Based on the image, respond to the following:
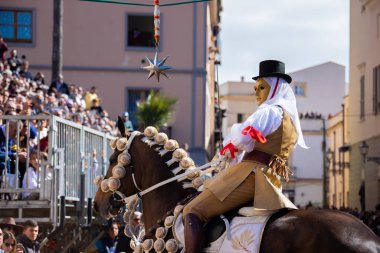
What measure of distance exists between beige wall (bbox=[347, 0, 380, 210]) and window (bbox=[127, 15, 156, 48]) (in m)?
8.50

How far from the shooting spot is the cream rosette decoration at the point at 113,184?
10367mm

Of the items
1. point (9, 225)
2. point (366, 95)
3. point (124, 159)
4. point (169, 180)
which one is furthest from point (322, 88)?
point (169, 180)

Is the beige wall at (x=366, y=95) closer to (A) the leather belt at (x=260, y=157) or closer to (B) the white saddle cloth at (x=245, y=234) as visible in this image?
(A) the leather belt at (x=260, y=157)

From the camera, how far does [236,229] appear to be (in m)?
9.18

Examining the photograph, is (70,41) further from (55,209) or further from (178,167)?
(178,167)

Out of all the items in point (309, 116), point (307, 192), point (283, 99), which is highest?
point (309, 116)

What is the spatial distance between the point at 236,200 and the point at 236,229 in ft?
1.05

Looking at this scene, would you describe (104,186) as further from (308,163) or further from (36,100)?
(308,163)

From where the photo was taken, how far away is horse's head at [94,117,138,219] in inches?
409

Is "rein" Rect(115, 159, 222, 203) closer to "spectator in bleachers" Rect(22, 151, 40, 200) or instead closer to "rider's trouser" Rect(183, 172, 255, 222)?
"rider's trouser" Rect(183, 172, 255, 222)

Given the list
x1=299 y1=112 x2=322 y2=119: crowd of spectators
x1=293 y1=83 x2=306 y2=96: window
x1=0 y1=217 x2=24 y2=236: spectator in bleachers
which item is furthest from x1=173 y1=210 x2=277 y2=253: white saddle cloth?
x1=293 y1=83 x2=306 y2=96: window

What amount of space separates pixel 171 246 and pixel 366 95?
1240 inches

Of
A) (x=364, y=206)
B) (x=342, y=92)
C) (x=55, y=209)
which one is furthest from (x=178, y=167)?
(x=342, y=92)

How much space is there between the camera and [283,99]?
9.52m
